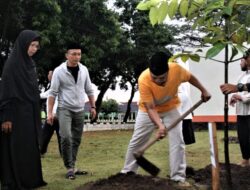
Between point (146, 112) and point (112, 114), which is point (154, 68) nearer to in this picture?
point (146, 112)

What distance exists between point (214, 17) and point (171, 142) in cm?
172

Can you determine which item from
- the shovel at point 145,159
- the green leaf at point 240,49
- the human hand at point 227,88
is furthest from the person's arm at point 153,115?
the green leaf at point 240,49

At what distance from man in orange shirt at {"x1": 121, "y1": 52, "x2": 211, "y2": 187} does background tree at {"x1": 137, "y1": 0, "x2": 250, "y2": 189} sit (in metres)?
0.52

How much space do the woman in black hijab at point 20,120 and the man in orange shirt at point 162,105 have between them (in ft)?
3.75

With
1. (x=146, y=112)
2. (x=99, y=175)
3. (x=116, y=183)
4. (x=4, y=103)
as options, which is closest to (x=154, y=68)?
(x=146, y=112)

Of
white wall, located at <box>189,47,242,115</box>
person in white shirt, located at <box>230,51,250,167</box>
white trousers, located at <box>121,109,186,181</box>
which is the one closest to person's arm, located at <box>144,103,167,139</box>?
white trousers, located at <box>121,109,186,181</box>

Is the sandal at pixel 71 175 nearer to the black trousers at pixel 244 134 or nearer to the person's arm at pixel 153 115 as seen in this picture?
the person's arm at pixel 153 115

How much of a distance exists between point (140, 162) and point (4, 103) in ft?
5.52

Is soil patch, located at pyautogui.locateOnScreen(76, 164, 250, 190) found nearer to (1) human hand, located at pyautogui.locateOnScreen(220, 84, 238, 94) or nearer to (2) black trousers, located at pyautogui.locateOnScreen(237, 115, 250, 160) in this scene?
(2) black trousers, located at pyautogui.locateOnScreen(237, 115, 250, 160)

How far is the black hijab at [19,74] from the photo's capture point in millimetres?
5598

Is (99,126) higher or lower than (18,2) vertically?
lower

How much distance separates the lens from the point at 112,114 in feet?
111

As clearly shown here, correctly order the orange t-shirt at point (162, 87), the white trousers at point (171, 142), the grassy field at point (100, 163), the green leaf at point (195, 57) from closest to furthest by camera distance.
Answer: the green leaf at point (195, 57)
the orange t-shirt at point (162, 87)
the white trousers at point (171, 142)
the grassy field at point (100, 163)

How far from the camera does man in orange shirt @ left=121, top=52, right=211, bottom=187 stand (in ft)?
16.4
